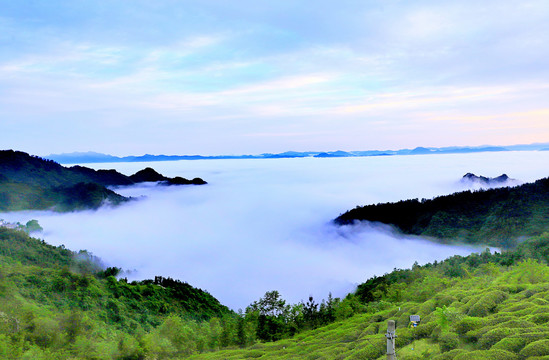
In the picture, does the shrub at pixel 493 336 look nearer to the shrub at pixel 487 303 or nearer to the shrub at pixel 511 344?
the shrub at pixel 511 344

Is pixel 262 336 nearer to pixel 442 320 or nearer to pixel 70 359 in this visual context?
pixel 70 359

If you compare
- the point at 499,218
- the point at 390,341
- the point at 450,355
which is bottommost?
the point at 499,218

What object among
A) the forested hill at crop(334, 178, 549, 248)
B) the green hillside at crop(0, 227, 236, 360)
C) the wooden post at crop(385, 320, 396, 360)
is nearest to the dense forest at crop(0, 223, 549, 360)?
the green hillside at crop(0, 227, 236, 360)

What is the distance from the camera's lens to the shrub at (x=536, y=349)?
20.5m

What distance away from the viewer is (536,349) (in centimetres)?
2083

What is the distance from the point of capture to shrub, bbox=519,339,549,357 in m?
20.5

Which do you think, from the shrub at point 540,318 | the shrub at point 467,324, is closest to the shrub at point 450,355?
the shrub at point 467,324

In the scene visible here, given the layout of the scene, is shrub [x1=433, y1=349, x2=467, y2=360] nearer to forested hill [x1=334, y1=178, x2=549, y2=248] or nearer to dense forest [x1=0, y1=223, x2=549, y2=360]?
dense forest [x1=0, y1=223, x2=549, y2=360]

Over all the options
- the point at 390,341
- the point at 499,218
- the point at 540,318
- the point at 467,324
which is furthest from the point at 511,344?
the point at 499,218

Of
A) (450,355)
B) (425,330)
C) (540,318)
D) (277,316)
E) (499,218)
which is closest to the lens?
(450,355)

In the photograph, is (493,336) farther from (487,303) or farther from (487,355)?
(487,303)

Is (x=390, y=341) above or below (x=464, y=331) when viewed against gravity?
above

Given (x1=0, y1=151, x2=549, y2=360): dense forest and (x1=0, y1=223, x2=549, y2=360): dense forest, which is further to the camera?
(x1=0, y1=151, x2=549, y2=360): dense forest

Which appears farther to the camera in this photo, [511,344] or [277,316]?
[277,316]
